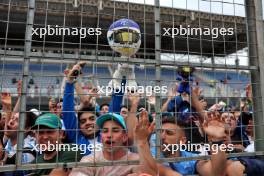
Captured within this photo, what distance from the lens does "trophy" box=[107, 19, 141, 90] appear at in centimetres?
159

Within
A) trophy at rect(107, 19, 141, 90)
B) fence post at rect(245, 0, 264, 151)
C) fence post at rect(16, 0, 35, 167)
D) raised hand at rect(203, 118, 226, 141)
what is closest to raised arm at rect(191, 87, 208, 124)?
raised hand at rect(203, 118, 226, 141)

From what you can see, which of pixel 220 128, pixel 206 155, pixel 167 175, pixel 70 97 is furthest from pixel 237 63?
pixel 70 97

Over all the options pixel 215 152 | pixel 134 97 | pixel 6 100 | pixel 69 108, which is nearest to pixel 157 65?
pixel 134 97

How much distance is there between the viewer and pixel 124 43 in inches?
63.7

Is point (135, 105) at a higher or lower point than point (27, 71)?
lower

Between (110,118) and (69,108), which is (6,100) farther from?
(110,118)

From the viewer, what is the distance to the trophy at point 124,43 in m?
1.59

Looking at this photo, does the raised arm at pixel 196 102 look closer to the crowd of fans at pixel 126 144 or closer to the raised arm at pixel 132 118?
the crowd of fans at pixel 126 144

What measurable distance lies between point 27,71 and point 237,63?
3.95 feet

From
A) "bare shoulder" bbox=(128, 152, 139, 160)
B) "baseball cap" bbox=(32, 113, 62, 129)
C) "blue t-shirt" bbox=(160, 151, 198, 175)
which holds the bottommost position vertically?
"blue t-shirt" bbox=(160, 151, 198, 175)

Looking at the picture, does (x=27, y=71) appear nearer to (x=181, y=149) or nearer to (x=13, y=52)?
(x=13, y=52)

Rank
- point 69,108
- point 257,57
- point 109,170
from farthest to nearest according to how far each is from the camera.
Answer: point 69,108, point 257,57, point 109,170

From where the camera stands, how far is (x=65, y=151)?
1.58 m

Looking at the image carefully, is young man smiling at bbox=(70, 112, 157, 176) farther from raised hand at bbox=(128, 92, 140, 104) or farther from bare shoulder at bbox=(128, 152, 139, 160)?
raised hand at bbox=(128, 92, 140, 104)
